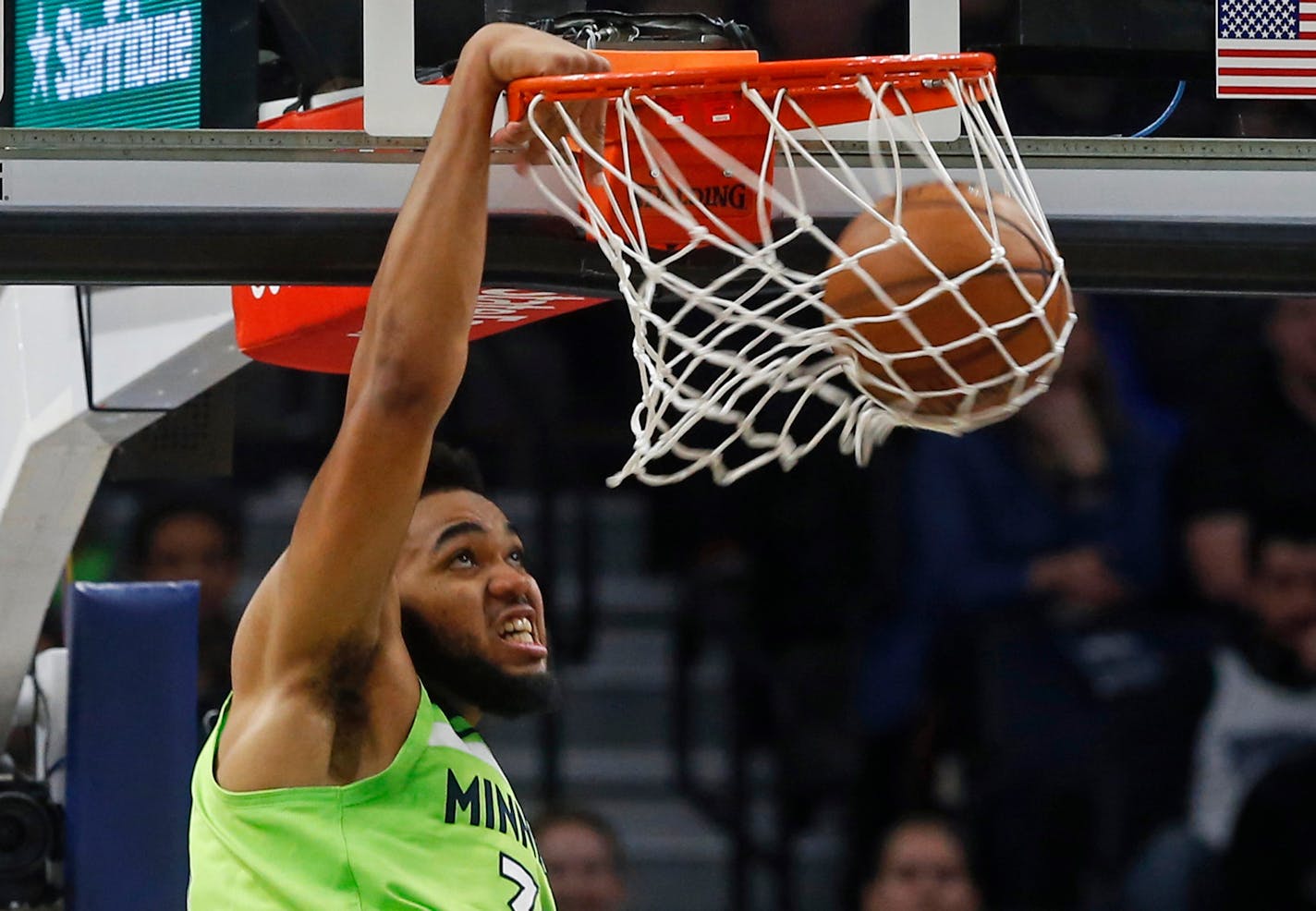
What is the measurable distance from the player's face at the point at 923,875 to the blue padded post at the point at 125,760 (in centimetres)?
230

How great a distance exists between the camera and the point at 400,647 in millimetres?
2271

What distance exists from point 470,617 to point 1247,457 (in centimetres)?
355

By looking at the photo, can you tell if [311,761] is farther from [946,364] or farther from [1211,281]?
[1211,281]

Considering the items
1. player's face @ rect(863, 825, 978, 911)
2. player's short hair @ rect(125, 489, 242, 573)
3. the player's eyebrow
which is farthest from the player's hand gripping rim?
player's short hair @ rect(125, 489, 242, 573)

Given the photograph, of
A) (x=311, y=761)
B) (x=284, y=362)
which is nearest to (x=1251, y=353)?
(x=284, y=362)

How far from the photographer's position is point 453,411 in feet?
19.3

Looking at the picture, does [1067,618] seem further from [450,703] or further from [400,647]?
[400,647]

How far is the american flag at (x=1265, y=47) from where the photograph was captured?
2.73m

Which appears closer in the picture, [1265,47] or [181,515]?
[1265,47]

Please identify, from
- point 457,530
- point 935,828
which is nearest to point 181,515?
point 935,828

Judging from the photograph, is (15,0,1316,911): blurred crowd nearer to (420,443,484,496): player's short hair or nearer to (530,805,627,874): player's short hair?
(530,805,627,874): player's short hair

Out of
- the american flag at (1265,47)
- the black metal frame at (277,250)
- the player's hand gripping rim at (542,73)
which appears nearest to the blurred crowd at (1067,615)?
the american flag at (1265,47)

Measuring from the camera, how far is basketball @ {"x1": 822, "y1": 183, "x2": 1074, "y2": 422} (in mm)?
2000

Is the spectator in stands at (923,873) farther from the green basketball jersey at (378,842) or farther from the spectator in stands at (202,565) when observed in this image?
the green basketball jersey at (378,842)
